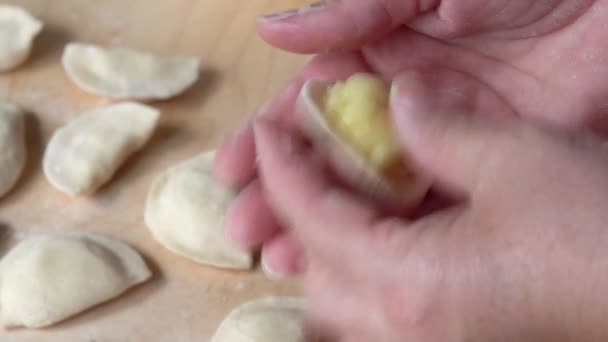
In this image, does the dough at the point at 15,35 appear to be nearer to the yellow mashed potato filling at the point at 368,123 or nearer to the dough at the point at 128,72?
the dough at the point at 128,72

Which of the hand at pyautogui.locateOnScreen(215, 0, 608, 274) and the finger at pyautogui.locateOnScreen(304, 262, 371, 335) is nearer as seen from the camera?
the finger at pyautogui.locateOnScreen(304, 262, 371, 335)

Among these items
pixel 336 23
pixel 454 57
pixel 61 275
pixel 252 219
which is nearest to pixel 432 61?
pixel 454 57

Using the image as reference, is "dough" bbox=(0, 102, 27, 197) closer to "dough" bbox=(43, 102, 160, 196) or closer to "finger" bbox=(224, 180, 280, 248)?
"dough" bbox=(43, 102, 160, 196)

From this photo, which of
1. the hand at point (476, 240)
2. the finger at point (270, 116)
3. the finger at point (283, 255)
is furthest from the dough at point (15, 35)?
the hand at point (476, 240)

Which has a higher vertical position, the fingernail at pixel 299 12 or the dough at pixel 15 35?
the fingernail at pixel 299 12

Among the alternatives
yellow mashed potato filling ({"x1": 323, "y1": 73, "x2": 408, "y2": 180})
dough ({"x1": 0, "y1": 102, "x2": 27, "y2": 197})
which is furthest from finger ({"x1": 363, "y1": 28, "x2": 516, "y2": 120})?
dough ({"x1": 0, "y1": 102, "x2": 27, "y2": 197})

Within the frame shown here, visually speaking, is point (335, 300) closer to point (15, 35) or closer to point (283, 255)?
point (283, 255)
